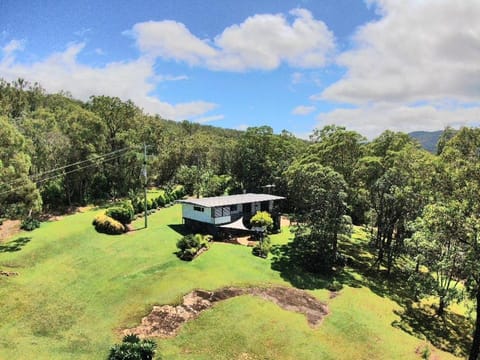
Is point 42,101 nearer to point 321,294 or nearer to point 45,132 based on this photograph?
point 45,132

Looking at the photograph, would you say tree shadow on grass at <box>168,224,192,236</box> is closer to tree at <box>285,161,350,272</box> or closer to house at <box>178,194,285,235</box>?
house at <box>178,194,285,235</box>

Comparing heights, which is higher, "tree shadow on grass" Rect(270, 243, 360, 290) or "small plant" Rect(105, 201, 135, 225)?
"small plant" Rect(105, 201, 135, 225)

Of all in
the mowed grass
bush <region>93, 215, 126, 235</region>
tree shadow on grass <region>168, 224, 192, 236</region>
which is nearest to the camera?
the mowed grass

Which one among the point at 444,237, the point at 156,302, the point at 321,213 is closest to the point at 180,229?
the point at 156,302

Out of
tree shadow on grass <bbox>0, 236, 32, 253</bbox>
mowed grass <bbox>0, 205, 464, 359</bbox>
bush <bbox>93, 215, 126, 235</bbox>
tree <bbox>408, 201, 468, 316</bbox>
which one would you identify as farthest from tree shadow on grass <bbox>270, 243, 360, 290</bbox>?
tree shadow on grass <bbox>0, 236, 32, 253</bbox>

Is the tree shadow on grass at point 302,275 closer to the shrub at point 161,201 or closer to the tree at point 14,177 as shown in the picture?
the shrub at point 161,201

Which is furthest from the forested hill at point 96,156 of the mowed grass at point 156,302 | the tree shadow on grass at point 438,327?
the tree shadow on grass at point 438,327

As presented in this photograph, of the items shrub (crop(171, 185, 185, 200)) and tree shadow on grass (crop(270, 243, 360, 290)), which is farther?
shrub (crop(171, 185, 185, 200))
